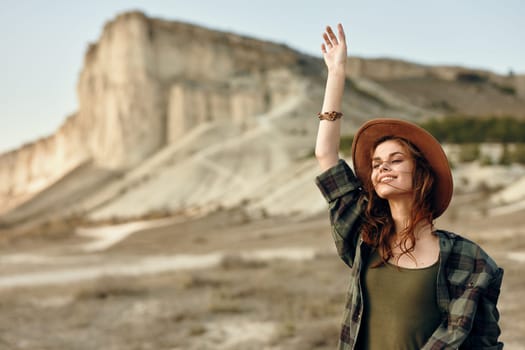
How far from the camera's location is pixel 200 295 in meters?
8.47

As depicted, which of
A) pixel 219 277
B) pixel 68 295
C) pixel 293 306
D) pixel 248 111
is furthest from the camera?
pixel 248 111

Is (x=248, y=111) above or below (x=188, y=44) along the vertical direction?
below

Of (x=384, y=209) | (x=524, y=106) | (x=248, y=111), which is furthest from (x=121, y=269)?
(x=524, y=106)

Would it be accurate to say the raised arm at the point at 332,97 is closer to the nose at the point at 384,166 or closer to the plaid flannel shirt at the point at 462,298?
the nose at the point at 384,166

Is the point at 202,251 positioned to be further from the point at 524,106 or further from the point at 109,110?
the point at 524,106

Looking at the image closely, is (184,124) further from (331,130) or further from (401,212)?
(401,212)

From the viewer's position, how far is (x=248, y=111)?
38.0 metres

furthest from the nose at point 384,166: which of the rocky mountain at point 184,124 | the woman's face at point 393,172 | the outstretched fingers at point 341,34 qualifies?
the rocky mountain at point 184,124

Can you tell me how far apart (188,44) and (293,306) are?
34999mm

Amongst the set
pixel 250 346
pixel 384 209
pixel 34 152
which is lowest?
pixel 250 346

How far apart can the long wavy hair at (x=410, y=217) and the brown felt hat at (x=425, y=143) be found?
0.02 metres

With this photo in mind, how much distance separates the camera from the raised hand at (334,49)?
2.25m

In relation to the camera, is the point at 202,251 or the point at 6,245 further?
the point at 6,245

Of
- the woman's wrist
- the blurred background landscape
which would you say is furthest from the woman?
the blurred background landscape
